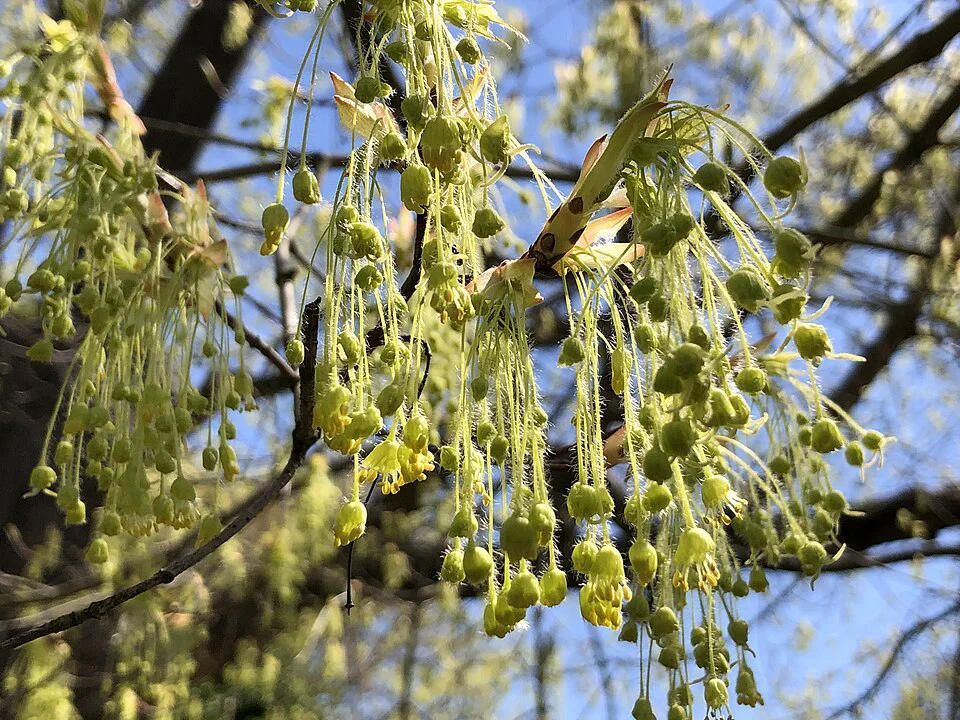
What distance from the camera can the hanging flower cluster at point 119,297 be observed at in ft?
3.87

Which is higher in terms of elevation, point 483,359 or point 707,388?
point 483,359

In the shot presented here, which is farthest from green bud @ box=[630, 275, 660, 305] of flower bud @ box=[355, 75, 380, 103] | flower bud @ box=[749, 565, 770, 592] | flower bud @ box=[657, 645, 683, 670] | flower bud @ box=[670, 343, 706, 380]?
flower bud @ box=[749, 565, 770, 592]

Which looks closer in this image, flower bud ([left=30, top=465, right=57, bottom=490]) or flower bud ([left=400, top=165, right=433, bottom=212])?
flower bud ([left=400, top=165, right=433, bottom=212])

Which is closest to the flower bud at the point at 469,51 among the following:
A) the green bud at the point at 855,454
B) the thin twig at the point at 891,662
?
the green bud at the point at 855,454

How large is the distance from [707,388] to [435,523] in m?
2.59

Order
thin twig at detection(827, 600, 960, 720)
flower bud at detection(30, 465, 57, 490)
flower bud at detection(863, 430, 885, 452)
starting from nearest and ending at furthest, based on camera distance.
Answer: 1. flower bud at detection(863, 430, 885, 452)
2. flower bud at detection(30, 465, 57, 490)
3. thin twig at detection(827, 600, 960, 720)

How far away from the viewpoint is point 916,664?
285cm

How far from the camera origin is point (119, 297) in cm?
120

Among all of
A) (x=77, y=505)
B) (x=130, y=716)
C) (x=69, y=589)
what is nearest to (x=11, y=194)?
(x=77, y=505)

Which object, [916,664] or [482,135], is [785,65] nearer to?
[916,664]

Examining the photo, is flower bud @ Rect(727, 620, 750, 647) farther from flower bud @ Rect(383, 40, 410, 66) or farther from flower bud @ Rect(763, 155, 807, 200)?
flower bud @ Rect(383, 40, 410, 66)

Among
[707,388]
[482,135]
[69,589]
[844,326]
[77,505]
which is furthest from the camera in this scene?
[844,326]

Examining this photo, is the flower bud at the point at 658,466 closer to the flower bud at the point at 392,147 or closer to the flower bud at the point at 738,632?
the flower bud at the point at 392,147

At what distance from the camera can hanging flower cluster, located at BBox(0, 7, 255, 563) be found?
3.87 ft
